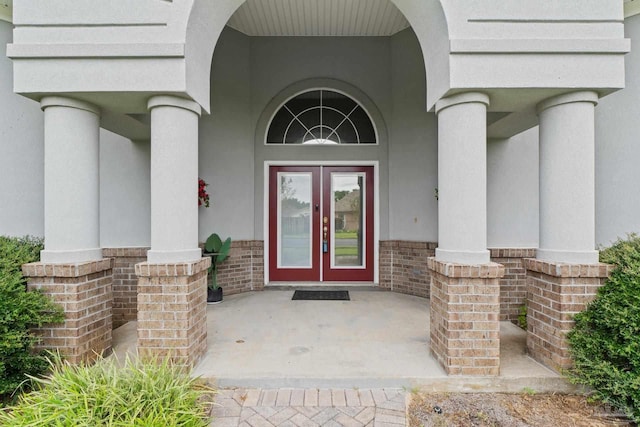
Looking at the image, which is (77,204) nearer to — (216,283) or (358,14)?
(216,283)

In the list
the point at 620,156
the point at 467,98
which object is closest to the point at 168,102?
the point at 467,98

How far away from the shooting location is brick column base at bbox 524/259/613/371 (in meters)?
2.59

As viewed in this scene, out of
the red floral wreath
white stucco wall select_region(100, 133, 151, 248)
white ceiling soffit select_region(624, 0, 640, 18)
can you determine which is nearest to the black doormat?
the red floral wreath

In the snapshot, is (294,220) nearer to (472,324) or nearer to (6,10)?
(472,324)

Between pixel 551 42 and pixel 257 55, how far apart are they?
4514 millimetres

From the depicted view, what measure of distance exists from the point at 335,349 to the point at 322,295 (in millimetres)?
1986

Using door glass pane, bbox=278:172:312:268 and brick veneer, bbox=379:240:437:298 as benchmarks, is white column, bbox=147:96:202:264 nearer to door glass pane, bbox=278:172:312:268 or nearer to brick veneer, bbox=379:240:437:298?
door glass pane, bbox=278:172:312:268

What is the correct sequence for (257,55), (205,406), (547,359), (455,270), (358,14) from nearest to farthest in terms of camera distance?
(205,406) → (455,270) → (547,359) → (358,14) → (257,55)

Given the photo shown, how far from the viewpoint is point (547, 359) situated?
8.96ft

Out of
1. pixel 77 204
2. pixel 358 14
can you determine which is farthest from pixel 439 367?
pixel 358 14

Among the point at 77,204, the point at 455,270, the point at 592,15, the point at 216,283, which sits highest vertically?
the point at 592,15

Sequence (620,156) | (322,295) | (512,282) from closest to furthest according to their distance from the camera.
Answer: (620,156)
(512,282)
(322,295)

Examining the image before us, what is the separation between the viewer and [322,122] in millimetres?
5672

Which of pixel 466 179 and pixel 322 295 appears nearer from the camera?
pixel 466 179
